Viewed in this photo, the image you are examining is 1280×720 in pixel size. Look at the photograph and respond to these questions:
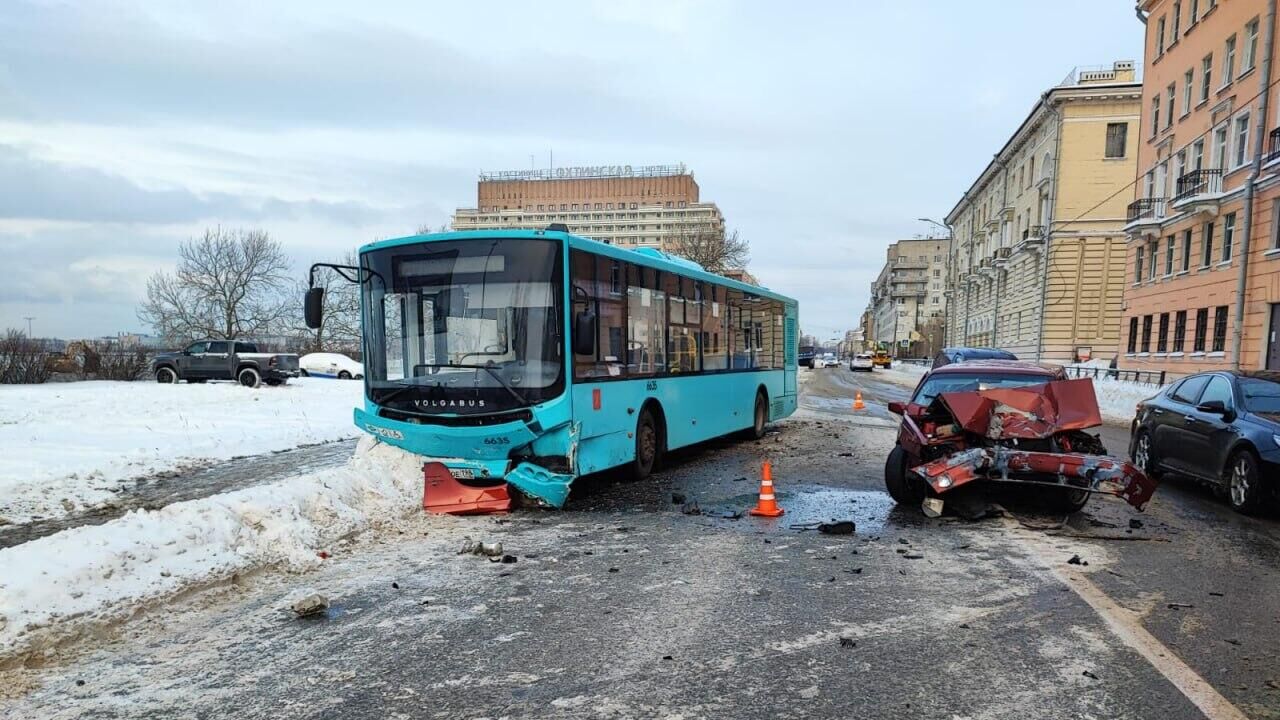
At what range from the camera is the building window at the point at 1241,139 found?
28812 millimetres

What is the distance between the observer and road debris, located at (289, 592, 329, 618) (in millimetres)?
4824

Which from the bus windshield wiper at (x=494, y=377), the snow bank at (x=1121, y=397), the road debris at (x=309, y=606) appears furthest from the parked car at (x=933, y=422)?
the snow bank at (x=1121, y=397)

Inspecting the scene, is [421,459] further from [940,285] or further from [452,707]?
[940,285]

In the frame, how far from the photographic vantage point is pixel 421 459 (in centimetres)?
818

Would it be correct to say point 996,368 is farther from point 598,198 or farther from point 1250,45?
point 598,198

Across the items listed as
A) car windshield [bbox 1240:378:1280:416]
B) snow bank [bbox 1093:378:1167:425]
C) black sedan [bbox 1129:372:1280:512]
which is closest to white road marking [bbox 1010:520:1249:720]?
black sedan [bbox 1129:372:1280:512]

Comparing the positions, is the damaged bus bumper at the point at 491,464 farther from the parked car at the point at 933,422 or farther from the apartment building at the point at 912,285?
the apartment building at the point at 912,285

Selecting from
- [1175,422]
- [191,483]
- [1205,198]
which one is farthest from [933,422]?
[1205,198]

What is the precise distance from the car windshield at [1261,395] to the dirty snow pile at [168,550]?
29.3ft

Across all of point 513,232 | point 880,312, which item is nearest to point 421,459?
point 513,232

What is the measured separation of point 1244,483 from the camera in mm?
7941

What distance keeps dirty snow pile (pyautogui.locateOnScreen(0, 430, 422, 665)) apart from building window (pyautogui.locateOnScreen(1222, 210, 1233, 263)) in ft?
108

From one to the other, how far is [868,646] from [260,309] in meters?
51.3

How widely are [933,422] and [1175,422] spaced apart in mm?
3929
